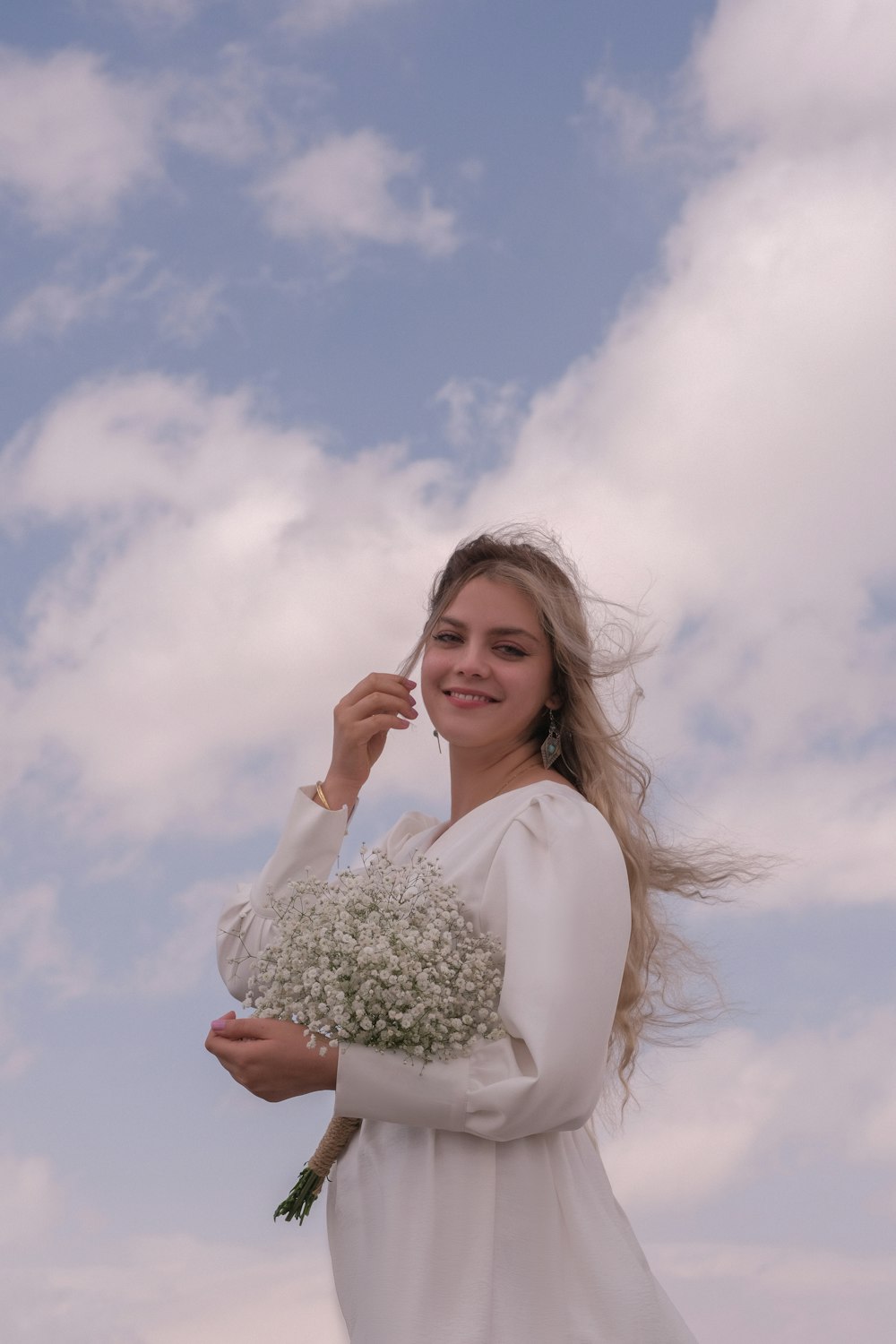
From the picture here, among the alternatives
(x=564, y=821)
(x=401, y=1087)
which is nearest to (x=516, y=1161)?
(x=401, y=1087)

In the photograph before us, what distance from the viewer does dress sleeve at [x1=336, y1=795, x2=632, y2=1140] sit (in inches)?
148

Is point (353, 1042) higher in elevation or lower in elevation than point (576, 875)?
lower

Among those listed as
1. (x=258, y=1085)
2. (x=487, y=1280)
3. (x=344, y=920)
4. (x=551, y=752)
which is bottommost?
(x=487, y=1280)

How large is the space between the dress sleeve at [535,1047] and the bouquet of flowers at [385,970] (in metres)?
0.06

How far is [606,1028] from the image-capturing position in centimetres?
394

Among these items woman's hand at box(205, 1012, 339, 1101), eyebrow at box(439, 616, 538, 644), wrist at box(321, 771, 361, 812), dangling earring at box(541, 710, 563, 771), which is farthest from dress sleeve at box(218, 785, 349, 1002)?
woman's hand at box(205, 1012, 339, 1101)

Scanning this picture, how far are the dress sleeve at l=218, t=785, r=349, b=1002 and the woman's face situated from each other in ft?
1.80

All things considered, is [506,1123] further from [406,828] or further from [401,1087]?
[406,828]

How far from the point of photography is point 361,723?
507 centimetres

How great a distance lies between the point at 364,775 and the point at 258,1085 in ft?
4.85

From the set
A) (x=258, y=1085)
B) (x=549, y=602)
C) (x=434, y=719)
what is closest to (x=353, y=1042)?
(x=258, y=1085)

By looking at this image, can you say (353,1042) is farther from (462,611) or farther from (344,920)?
(462,611)

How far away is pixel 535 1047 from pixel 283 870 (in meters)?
1.52

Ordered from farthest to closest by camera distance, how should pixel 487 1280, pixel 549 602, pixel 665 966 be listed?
1. pixel 665 966
2. pixel 549 602
3. pixel 487 1280
